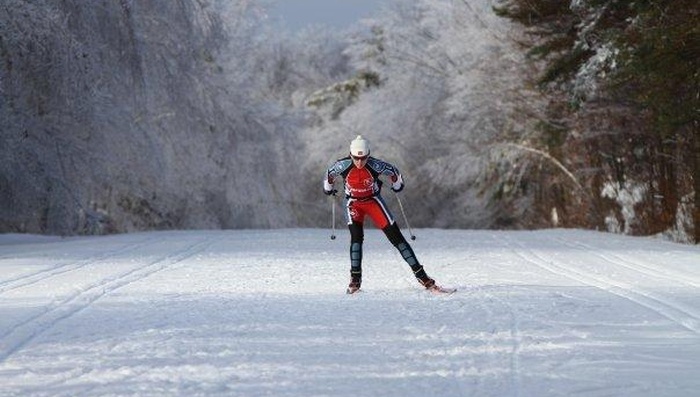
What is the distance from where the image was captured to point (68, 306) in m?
10.6

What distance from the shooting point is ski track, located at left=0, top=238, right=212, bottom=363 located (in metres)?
8.48

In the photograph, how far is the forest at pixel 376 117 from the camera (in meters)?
20.4

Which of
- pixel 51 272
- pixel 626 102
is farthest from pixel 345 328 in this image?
pixel 626 102

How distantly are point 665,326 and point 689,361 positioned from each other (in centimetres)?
173

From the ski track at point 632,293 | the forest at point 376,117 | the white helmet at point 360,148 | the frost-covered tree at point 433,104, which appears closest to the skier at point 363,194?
the white helmet at point 360,148

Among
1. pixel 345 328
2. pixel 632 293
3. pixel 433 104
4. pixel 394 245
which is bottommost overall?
pixel 345 328

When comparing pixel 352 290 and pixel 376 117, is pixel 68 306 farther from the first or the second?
pixel 376 117

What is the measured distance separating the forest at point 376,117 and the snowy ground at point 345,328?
4778mm

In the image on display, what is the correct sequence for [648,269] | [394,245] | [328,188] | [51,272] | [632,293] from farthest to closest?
[648,269] → [51,272] → [328,188] → [394,245] → [632,293]

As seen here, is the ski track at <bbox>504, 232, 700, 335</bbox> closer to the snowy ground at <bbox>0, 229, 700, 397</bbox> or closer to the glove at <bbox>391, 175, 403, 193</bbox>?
the snowy ground at <bbox>0, 229, 700, 397</bbox>

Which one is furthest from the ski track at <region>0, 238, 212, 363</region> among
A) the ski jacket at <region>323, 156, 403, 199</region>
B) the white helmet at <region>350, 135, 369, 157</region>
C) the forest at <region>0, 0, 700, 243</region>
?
the forest at <region>0, 0, 700, 243</region>

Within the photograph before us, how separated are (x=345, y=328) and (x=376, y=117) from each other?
39.9 m

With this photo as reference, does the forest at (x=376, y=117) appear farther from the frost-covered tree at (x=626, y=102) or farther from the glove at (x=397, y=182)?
the glove at (x=397, y=182)

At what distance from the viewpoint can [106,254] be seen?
18.4 meters
